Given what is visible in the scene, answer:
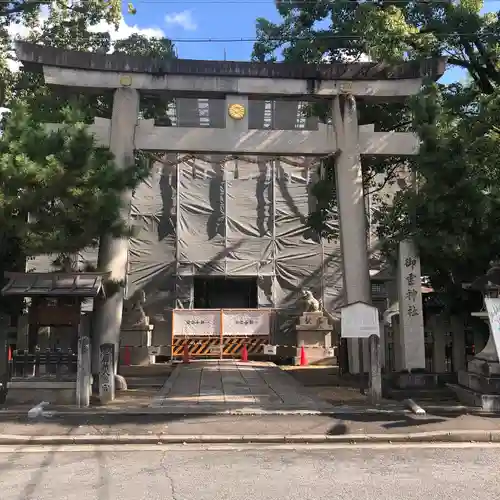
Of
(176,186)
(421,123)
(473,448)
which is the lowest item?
(473,448)

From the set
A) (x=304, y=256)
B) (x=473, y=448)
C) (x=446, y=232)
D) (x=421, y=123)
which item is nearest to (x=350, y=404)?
(x=473, y=448)

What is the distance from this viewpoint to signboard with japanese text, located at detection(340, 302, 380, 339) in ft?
35.4

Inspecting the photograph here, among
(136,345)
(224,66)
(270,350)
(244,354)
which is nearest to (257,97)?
(224,66)

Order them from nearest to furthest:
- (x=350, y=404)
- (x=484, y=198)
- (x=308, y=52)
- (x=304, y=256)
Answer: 1. (x=350, y=404)
2. (x=484, y=198)
3. (x=308, y=52)
4. (x=304, y=256)

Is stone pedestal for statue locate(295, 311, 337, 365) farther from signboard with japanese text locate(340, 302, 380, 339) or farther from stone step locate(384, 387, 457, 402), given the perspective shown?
signboard with japanese text locate(340, 302, 380, 339)

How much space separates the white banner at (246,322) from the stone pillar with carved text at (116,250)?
7847 millimetres

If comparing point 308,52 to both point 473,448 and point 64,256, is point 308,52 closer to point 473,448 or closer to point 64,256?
point 64,256

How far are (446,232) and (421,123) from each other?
251 cm

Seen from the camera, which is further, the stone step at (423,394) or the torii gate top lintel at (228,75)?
the torii gate top lintel at (228,75)

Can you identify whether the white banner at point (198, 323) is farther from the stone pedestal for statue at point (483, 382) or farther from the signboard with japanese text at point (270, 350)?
the stone pedestal for statue at point (483, 382)

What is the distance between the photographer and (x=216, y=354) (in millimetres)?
20531

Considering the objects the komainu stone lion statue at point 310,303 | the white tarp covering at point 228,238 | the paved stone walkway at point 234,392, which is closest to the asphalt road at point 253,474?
the paved stone walkway at point 234,392

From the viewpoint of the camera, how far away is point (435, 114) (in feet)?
40.0

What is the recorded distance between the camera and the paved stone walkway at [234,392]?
10250 mm
